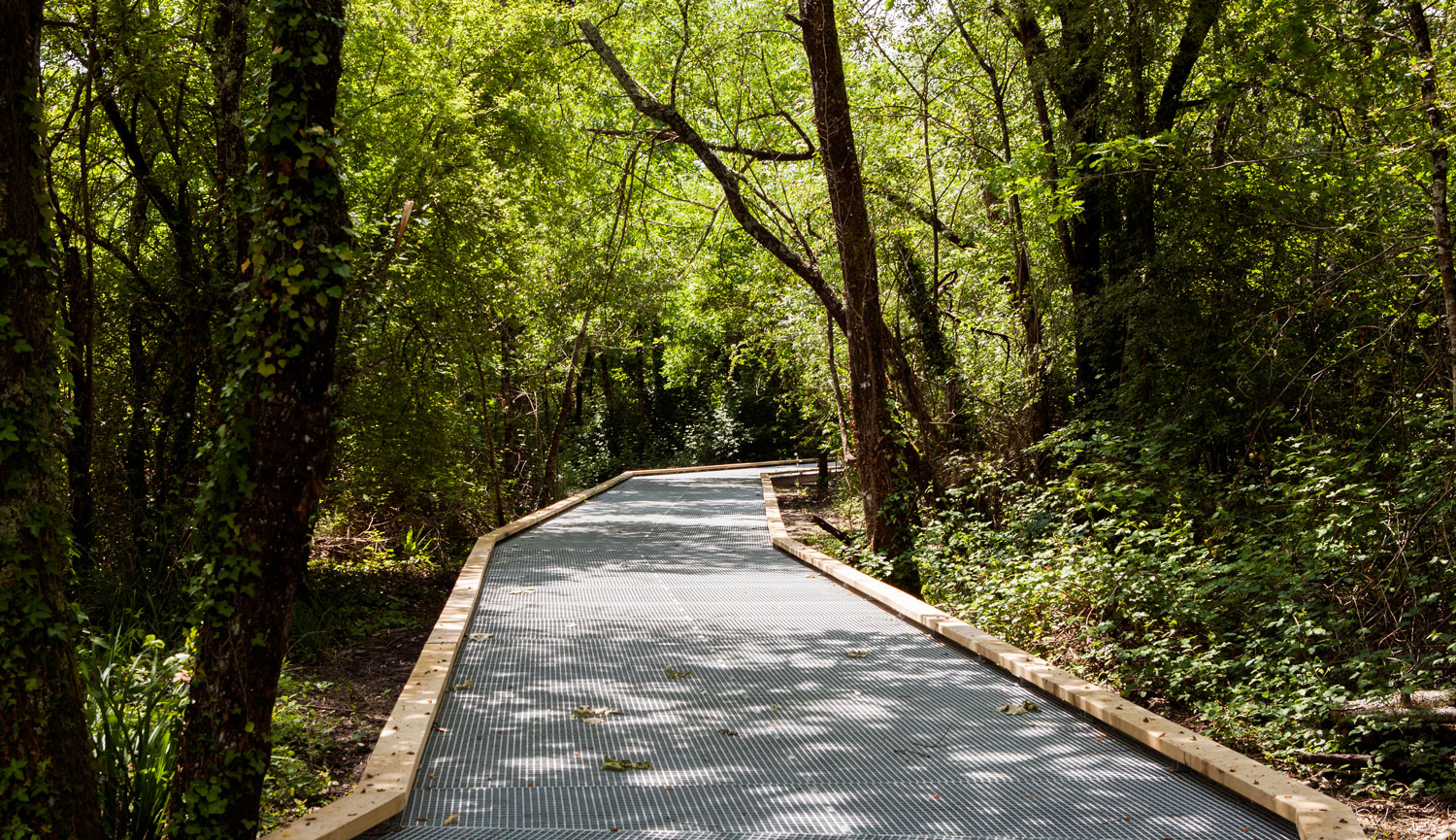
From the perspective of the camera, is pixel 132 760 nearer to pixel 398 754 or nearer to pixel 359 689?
pixel 398 754

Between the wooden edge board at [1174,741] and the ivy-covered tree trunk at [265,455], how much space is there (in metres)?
3.24

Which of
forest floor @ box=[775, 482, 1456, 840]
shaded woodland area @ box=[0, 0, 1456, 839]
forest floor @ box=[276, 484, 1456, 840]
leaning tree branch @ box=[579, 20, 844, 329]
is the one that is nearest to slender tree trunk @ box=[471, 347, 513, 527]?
shaded woodland area @ box=[0, 0, 1456, 839]

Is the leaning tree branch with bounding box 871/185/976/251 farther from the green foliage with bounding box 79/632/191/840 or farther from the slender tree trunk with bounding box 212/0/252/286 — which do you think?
the green foliage with bounding box 79/632/191/840

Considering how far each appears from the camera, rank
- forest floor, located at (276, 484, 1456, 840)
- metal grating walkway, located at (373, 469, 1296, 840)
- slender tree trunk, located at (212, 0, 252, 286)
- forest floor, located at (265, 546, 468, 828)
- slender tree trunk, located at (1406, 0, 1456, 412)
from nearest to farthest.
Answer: metal grating walkway, located at (373, 469, 1296, 840) → forest floor, located at (276, 484, 1456, 840) → forest floor, located at (265, 546, 468, 828) → slender tree trunk, located at (1406, 0, 1456, 412) → slender tree trunk, located at (212, 0, 252, 286)

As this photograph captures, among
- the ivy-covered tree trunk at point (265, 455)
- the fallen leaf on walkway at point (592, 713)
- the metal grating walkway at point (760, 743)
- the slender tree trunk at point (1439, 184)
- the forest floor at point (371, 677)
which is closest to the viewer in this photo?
the ivy-covered tree trunk at point (265, 455)

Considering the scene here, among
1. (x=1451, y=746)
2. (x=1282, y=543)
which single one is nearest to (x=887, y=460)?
(x=1282, y=543)

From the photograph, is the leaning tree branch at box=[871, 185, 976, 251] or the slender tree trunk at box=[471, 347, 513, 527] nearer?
the slender tree trunk at box=[471, 347, 513, 527]

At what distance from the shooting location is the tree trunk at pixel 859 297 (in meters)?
8.59

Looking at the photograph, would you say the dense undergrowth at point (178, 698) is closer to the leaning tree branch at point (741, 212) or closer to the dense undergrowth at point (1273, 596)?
the dense undergrowth at point (1273, 596)

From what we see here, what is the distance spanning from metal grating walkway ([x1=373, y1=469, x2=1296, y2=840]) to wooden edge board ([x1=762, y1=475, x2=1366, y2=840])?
0.22 ft

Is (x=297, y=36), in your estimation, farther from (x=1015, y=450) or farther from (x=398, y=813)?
(x=1015, y=450)

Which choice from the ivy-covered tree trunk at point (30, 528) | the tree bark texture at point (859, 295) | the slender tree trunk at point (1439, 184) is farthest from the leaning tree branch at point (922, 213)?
the ivy-covered tree trunk at point (30, 528)

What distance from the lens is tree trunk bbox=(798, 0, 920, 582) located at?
8586mm

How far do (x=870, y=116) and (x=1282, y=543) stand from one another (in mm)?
6890
